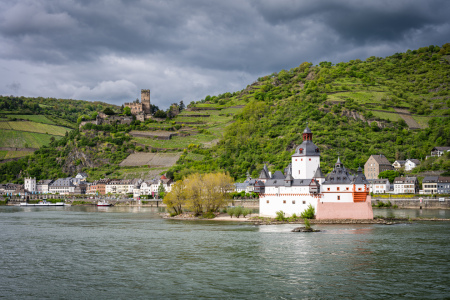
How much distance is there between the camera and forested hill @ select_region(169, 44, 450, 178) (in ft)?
405

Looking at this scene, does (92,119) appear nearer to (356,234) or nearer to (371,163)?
(371,163)

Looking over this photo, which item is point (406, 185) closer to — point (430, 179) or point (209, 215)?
point (430, 179)

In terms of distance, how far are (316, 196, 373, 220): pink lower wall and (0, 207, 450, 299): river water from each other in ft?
23.6

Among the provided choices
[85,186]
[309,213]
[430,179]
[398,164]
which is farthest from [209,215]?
[85,186]

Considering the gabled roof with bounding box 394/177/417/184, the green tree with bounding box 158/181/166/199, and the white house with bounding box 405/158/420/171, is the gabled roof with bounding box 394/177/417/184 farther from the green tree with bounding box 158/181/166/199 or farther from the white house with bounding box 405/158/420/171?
the green tree with bounding box 158/181/166/199

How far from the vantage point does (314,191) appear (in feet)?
206

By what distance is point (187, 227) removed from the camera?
5934 centimetres

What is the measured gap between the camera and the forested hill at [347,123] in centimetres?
12356

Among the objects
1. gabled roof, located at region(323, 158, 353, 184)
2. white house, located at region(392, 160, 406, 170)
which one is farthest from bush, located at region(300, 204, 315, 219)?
white house, located at region(392, 160, 406, 170)

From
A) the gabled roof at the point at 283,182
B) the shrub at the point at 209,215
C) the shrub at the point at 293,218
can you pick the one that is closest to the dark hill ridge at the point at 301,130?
the shrub at the point at 209,215

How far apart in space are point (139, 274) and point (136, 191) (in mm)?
118896

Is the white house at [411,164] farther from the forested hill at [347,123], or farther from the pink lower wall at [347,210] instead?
the pink lower wall at [347,210]

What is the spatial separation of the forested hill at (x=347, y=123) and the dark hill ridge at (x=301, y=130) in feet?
0.89

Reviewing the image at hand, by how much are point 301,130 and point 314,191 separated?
230 feet
